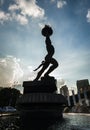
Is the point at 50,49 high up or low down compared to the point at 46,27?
down

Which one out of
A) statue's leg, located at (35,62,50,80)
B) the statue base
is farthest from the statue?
the statue base

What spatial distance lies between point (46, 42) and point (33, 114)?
6322mm

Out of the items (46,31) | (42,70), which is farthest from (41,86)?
(46,31)

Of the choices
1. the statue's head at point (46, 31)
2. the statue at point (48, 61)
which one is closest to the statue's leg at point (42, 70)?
the statue at point (48, 61)

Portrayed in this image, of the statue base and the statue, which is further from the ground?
the statue

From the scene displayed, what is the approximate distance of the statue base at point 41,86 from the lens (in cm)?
1369

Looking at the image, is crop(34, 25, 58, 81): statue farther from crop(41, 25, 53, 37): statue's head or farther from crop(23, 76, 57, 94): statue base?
crop(23, 76, 57, 94): statue base

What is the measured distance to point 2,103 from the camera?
65.7 meters

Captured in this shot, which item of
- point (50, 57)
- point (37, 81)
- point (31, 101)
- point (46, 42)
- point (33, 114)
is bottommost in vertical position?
point (33, 114)

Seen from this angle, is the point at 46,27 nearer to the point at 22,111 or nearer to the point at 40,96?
the point at 40,96

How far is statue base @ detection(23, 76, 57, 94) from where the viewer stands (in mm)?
13688

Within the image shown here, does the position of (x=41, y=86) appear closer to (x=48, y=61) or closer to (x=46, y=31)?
(x=48, y=61)

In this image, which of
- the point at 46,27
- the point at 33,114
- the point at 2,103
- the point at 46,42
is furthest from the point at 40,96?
the point at 2,103

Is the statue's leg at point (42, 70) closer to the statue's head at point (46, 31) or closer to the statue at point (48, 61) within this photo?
the statue at point (48, 61)
